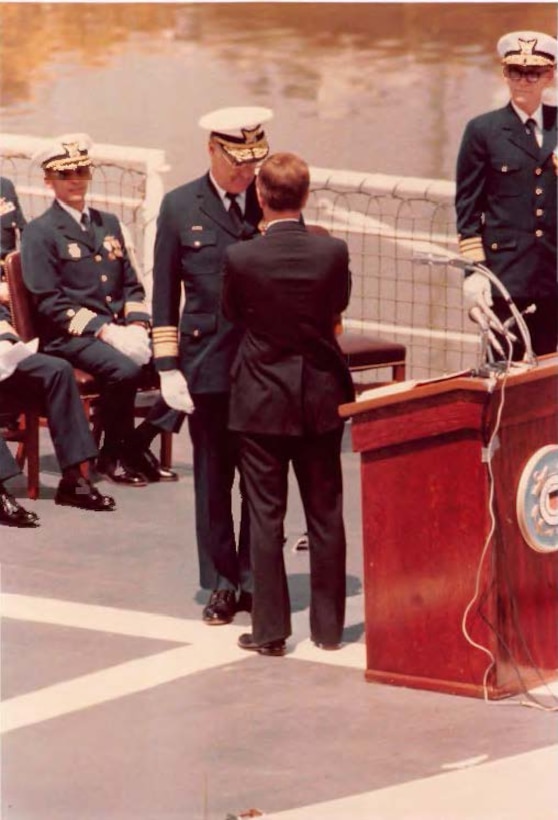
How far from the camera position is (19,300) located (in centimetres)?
1080

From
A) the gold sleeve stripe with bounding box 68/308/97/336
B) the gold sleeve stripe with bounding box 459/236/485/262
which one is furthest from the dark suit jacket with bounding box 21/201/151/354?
the gold sleeve stripe with bounding box 459/236/485/262

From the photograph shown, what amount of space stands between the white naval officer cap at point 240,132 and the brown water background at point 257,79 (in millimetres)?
13970

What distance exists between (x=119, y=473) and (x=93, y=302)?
0.75 m

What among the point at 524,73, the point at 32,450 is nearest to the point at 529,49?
the point at 524,73

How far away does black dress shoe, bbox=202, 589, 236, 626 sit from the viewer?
8.67 metres

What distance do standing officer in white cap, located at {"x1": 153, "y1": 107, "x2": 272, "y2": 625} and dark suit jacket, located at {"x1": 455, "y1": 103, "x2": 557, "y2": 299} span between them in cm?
164

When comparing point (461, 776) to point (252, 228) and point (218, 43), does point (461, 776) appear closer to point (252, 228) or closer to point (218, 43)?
point (252, 228)

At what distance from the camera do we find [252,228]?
8.70 m

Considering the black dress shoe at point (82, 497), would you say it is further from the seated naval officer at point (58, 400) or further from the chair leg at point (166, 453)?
the chair leg at point (166, 453)

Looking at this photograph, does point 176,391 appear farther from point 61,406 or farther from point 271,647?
point 61,406

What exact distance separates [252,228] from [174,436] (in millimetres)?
3428

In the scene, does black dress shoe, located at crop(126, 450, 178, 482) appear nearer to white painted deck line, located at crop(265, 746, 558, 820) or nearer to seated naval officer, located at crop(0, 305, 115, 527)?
seated naval officer, located at crop(0, 305, 115, 527)

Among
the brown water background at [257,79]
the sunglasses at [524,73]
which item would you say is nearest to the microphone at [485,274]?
the sunglasses at [524,73]

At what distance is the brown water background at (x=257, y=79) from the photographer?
2755cm
